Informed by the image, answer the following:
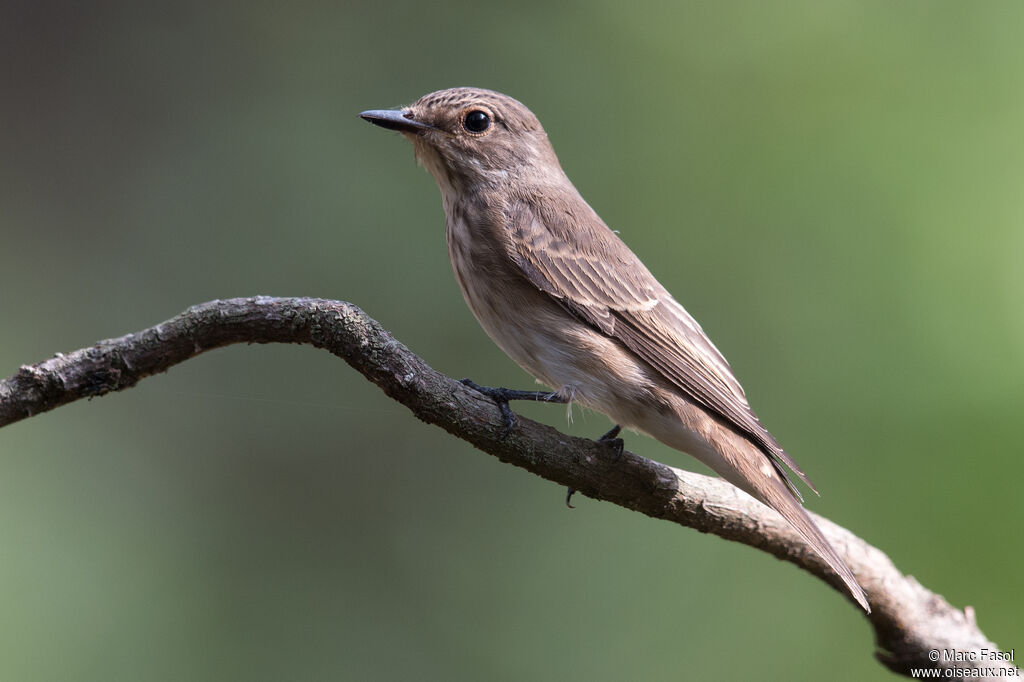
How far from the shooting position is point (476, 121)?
11.1ft

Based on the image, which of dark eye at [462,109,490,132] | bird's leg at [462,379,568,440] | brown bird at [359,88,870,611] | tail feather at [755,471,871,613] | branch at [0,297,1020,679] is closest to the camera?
branch at [0,297,1020,679]

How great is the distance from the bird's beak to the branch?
3.57 ft

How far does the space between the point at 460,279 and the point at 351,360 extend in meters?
0.90

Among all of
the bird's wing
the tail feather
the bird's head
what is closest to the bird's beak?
the bird's head

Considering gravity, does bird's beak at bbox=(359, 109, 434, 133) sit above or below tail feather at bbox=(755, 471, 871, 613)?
above

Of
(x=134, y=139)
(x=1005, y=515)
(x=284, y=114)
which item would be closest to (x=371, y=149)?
(x=284, y=114)

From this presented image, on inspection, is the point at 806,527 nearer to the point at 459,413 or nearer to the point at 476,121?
the point at 459,413

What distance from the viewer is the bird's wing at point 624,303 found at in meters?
2.99

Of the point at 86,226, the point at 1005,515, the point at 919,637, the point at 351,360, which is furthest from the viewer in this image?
the point at 86,226

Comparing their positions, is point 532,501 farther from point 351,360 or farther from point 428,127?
point 351,360

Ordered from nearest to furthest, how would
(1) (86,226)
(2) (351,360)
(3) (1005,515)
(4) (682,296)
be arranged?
(2) (351,360) < (3) (1005,515) < (4) (682,296) < (1) (86,226)

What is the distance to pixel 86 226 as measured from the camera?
17.1 ft

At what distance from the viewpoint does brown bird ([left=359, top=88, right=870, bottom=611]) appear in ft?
9.70

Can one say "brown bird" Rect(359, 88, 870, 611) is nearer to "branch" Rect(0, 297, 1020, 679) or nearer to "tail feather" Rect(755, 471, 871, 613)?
"tail feather" Rect(755, 471, 871, 613)
